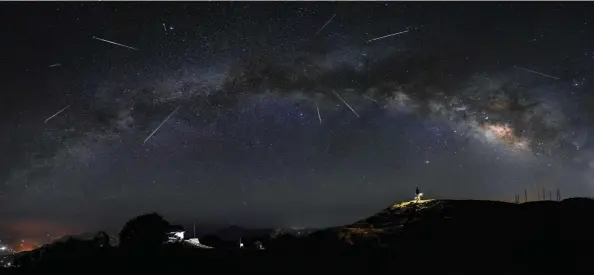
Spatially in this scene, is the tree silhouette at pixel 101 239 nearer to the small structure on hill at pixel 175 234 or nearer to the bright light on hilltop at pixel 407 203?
the small structure on hill at pixel 175 234

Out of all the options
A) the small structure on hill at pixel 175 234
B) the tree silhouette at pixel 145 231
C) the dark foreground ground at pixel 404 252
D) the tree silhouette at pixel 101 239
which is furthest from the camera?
the small structure on hill at pixel 175 234

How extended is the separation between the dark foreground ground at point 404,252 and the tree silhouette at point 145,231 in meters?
3.10

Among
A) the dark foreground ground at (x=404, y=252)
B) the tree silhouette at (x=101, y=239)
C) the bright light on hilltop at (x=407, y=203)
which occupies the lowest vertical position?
the dark foreground ground at (x=404, y=252)

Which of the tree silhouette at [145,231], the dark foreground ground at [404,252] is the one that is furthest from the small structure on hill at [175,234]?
the dark foreground ground at [404,252]

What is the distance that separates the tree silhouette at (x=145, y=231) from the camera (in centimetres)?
6781

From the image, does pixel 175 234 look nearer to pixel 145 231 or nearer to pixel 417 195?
pixel 145 231

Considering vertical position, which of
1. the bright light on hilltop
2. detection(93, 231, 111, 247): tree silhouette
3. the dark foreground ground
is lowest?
the dark foreground ground

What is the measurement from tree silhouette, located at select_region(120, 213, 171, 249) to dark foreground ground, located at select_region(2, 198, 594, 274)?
3097 mm

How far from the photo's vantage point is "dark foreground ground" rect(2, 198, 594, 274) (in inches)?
2185

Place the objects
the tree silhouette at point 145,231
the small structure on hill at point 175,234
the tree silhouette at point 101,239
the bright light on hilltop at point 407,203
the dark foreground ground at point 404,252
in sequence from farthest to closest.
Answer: the bright light on hilltop at point 407,203
the small structure on hill at point 175,234
the tree silhouette at point 101,239
the tree silhouette at point 145,231
the dark foreground ground at point 404,252

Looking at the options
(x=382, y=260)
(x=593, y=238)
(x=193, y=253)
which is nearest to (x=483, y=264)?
(x=382, y=260)

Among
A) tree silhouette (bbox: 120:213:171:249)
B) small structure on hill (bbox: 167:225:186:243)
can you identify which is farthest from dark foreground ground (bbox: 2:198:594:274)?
small structure on hill (bbox: 167:225:186:243)

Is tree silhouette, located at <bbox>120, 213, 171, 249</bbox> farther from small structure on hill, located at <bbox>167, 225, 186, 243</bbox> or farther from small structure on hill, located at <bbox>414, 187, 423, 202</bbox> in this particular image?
small structure on hill, located at <bbox>414, 187, 423, 202</bbox>

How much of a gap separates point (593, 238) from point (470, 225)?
16100mm
